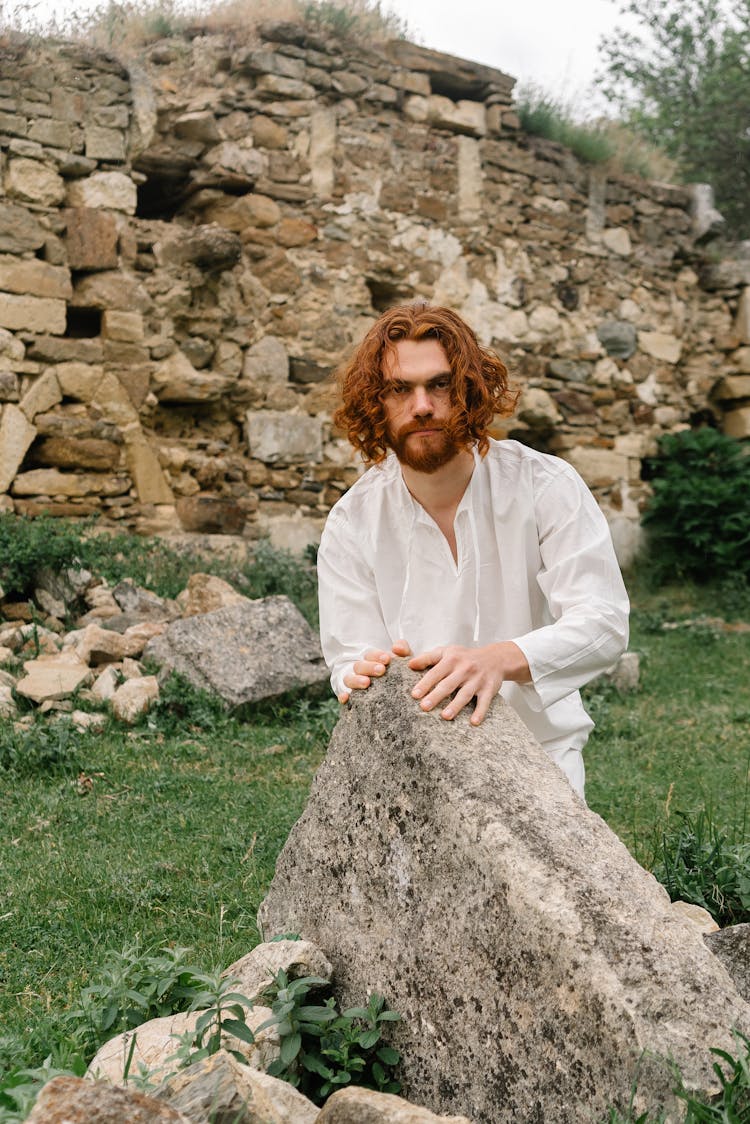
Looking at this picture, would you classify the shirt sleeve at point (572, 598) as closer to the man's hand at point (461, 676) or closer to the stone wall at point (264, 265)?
the man's hand at point (461, 676)

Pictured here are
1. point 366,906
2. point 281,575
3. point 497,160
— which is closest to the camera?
point 366,906

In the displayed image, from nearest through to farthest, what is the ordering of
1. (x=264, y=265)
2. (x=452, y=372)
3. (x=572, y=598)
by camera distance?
(x=572, y=598), (x=452, y=372), (x=264, y=265)

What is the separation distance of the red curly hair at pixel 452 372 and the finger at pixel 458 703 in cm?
64

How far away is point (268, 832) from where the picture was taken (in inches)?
146

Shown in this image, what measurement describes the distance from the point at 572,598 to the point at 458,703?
0.45 m

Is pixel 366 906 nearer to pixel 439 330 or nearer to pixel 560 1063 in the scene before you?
pixel 560 1063

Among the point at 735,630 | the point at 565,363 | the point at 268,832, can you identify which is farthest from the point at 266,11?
the point at 268,832

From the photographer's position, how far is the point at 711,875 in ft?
9.01

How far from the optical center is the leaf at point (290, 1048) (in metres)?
1.86

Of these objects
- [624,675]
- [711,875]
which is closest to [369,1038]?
[711,875]

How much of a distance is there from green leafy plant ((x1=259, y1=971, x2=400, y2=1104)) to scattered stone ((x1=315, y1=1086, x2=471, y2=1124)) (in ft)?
0.73

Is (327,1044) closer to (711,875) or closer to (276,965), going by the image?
(276,965)

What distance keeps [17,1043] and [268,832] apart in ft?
5.34

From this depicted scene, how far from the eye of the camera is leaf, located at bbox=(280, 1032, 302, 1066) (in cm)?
186
